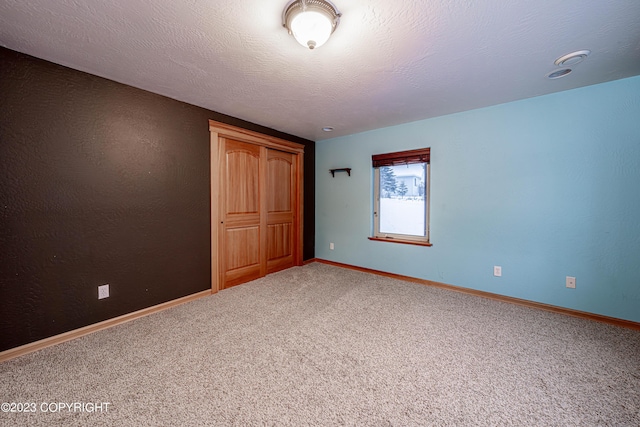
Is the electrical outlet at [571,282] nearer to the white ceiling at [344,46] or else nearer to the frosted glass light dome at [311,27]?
the white ceiling at [344,46]

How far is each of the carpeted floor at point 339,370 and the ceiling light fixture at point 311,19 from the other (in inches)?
86.1

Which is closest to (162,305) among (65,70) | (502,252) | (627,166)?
(65,70)

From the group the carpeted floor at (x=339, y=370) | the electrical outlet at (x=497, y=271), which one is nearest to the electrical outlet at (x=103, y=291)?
the carpeted floor at (x=339, y=370)

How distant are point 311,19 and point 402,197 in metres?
2.91

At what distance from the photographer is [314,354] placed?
6.46 feet

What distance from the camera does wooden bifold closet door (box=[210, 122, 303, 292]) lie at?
10.8 ft

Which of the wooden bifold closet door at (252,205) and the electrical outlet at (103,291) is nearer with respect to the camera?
the electrical outlet at (103,291)

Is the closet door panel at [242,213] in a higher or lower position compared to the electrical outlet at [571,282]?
higher

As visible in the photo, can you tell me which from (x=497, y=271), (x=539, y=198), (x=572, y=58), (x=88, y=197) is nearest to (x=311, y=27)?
(x=572, y=58)

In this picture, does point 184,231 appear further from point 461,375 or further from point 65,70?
point 461,375

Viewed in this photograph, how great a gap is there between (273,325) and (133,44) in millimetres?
2557

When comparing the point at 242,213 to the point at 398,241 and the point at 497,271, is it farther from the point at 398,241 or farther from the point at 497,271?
the point at 497,271

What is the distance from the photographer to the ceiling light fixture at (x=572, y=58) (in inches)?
75.0

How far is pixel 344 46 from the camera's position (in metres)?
1.83
